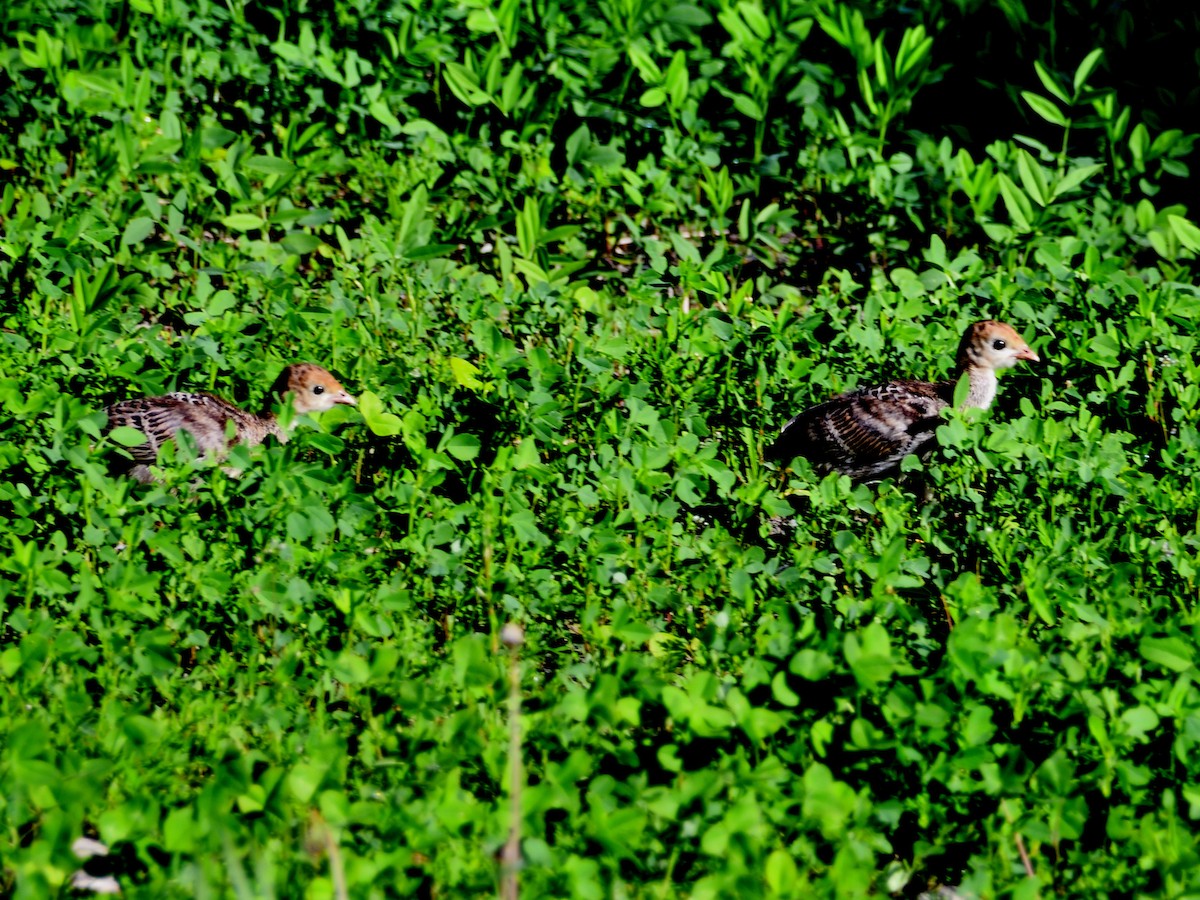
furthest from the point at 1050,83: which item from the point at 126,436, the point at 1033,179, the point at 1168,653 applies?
the point at 126,436

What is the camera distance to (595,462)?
6.12 m

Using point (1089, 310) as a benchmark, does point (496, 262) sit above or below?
below

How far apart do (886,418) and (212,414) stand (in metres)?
3.05

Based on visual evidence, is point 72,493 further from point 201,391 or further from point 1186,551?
point 1186,551

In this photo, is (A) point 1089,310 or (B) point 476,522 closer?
(B) point 476,522

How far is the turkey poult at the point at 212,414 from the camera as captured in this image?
20.5ft

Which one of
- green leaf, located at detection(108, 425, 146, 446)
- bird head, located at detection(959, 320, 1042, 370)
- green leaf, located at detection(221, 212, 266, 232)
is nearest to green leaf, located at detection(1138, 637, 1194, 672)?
bird head, located at detection(959, 320, 1042, 370)

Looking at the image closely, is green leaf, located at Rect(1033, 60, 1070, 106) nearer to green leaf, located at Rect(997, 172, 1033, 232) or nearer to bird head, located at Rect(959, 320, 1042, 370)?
green leaf, located at Rect(997, 172, 1033, 232)

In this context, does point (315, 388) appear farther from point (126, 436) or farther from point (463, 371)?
point (126, 436)

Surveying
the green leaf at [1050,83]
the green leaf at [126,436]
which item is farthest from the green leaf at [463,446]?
the green leaf at [1050,83]

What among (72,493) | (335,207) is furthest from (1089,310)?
(72,493)

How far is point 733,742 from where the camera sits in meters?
4.79

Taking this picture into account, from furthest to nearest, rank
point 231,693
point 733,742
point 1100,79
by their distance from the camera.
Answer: point 1100,79
point 231,693
point 733,742

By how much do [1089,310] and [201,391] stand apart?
4.40 m
